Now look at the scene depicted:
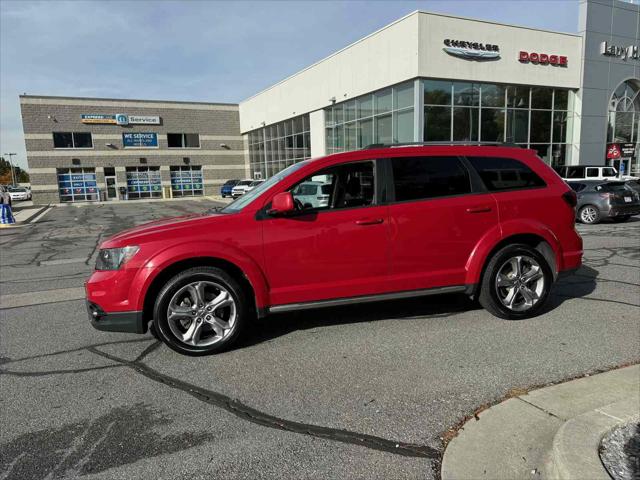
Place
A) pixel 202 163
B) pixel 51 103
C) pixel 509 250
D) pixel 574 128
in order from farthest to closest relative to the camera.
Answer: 1. pixel 202 163
2. pixel 51 103
3. pixel 574 128
4. pixel 509 250

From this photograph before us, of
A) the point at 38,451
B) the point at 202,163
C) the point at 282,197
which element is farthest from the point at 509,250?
the point at 202,163

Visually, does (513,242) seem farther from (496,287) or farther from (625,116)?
(625,116)

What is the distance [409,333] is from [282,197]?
6.26 ft

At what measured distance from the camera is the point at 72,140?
133ft

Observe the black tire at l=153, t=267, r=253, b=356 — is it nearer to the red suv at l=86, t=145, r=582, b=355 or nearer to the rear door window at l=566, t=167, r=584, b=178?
the red suv at l=86, t=145, r=582, b=355

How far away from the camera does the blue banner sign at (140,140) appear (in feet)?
138

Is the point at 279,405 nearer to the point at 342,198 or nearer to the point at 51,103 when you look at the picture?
the point at 342,198

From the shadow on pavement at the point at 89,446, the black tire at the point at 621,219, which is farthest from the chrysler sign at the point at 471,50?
the shadow on pavement at the point at 89,446

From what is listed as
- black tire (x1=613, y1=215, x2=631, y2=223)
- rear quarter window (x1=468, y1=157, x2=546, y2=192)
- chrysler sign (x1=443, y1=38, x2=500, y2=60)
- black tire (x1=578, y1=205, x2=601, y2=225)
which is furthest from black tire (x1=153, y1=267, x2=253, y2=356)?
chrysler sign (x1=443, y1=38, x2=500, y2=60)

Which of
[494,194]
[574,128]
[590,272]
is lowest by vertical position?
[590,272]

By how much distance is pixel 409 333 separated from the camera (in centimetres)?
463

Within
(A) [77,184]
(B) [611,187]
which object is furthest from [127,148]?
(B) [611,187]

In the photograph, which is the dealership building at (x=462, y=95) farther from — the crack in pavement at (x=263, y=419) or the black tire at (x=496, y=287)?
the crack in pavement at (x=263, y=419)

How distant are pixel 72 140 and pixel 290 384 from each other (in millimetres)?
44268
